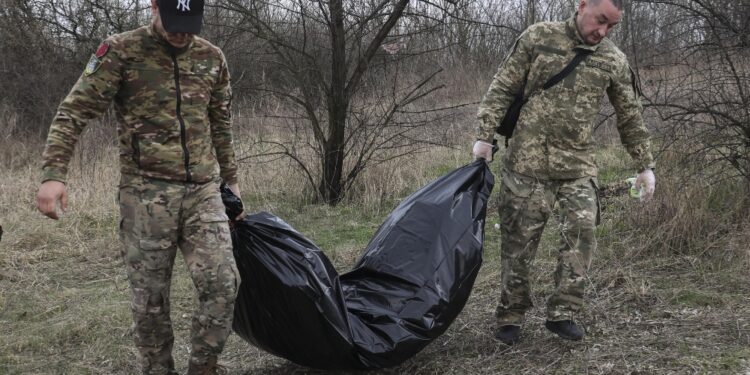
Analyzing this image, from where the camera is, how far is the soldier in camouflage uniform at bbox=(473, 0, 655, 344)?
338 centimetres

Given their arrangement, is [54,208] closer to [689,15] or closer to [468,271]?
[468,271]

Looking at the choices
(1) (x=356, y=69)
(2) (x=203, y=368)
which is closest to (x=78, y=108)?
(2) (x=203, y=368)

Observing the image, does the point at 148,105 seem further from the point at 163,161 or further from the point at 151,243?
the point at 151,243

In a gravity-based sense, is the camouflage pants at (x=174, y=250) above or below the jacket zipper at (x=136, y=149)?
below

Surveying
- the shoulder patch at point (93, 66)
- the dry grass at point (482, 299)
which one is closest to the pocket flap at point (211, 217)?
the shoulder patch at point (93, 66)

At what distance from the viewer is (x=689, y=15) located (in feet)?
17.1

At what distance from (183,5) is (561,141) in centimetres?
185

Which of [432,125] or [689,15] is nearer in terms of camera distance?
[689,15]

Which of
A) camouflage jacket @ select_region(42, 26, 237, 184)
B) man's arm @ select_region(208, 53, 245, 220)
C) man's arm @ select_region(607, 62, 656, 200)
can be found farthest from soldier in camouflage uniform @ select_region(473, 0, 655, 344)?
camouflage jacket @ select_region(42, 26, 237, 184)

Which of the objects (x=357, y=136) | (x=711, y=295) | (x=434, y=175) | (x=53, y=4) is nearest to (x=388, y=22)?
(x=357, y=136)

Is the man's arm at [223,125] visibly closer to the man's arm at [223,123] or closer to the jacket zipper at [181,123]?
the man's arm at [223,123]

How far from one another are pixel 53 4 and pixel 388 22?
7.27m

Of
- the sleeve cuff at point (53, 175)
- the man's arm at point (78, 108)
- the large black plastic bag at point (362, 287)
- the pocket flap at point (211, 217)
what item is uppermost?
the man's arm at point (78, 108)

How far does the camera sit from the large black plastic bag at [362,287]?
9.94 feet
